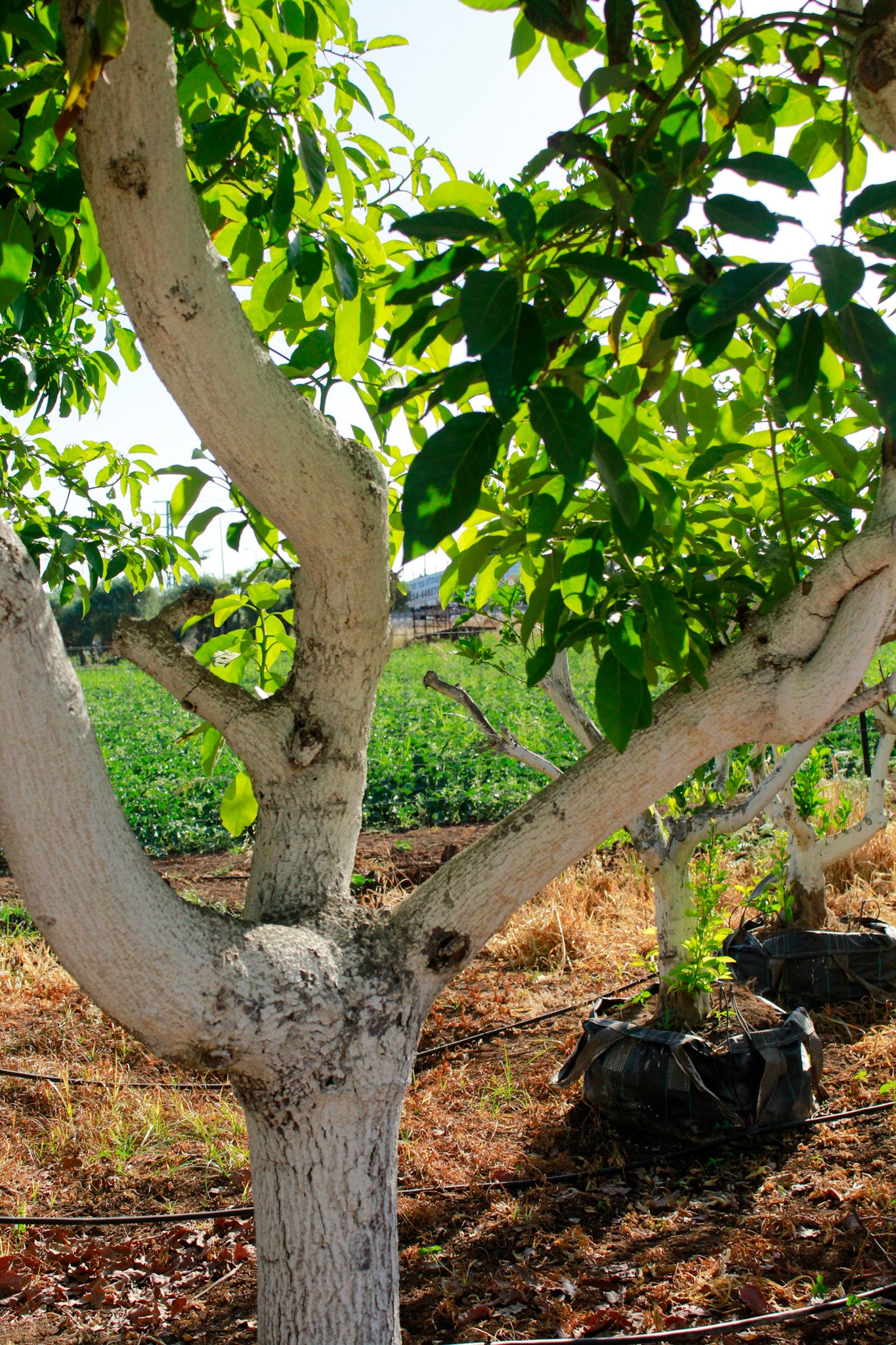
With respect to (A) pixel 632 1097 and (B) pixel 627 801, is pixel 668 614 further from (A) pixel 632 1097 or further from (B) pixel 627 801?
(A) pixel 632 1097

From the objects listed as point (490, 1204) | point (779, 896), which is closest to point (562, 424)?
point (490, 1204)

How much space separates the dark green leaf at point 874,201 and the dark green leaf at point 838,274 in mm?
101

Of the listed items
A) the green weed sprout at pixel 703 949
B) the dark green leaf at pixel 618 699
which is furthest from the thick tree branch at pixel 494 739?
the dark green leaf at pixel 618 699

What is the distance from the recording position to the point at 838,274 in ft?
2.78

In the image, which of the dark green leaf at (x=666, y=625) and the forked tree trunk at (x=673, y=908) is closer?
the dark green leaf at (x=666, y=625)

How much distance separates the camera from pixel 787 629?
1442mm

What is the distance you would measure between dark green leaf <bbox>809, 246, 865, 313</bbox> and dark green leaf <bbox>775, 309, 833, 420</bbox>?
0.43ft

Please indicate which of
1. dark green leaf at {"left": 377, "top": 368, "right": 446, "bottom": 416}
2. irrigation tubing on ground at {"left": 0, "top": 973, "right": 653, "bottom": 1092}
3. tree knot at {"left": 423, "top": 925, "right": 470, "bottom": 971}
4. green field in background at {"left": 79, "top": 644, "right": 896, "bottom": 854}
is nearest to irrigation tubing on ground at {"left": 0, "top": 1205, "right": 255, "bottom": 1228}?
irrigation tubing on ground at {"left": 0, "top": 973, "right": 653, "bottom": 1092}

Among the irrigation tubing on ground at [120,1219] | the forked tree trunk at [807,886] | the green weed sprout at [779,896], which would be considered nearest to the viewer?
the irrigation tubing on ground at [120,1219]

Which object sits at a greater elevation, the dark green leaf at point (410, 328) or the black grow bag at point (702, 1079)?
the dark green leaf at point (410, 328)

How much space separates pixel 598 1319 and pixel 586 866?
3991 millimetres

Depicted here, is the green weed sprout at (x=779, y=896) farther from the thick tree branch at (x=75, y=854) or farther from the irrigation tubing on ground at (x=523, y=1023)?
the thick tree branch at (x=75, y=854)

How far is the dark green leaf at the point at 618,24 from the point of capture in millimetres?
1337

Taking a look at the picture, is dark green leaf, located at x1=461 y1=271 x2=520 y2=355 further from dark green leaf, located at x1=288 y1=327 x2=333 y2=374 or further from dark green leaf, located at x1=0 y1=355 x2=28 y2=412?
dark green leaf, located at x1=0 y1=355 x2=28 y2=412
